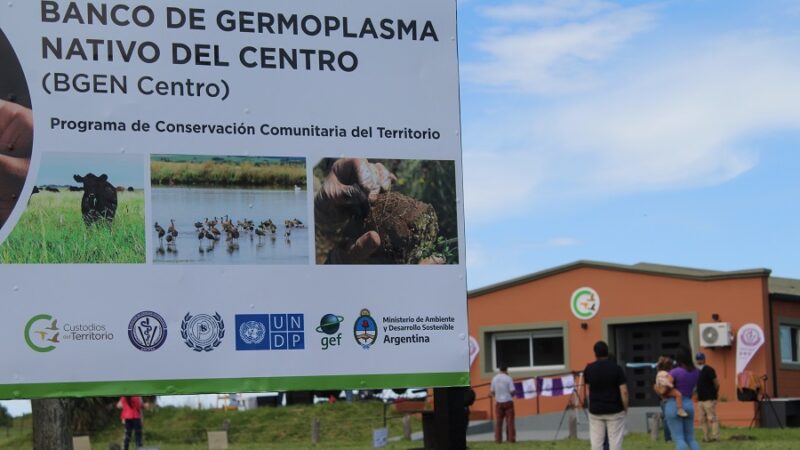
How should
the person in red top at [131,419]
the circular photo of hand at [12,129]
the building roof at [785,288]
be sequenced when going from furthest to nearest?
1. the building roof at [785,288]
2. the person in red top at [131,419]
3. the circular photo of hand at [12,129]

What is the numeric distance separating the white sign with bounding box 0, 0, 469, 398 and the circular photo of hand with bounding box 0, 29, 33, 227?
10 mm

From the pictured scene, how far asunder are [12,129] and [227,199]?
112cm

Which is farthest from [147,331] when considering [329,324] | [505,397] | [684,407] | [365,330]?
[505,397]

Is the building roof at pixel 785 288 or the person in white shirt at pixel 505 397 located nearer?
the person in white shirt at pixel 505 397

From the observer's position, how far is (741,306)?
105ft

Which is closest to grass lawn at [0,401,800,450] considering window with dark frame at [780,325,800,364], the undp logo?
window with dark frame at [780,325,800,364]

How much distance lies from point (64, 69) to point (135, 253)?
101 centimetres

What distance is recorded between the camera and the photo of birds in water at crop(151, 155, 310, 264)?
5844 millimetres

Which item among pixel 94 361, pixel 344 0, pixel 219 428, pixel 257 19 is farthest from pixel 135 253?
pixel 219 428

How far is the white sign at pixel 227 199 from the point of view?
18.9 feet

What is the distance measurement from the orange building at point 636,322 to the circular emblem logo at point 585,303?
0.03 m

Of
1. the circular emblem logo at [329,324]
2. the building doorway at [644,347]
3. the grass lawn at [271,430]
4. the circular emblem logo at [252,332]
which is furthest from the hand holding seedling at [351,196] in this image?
the building doorway at [644,347]

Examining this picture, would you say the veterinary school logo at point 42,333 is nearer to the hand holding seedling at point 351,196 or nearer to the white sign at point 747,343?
the hand holding seedling at point 351,196

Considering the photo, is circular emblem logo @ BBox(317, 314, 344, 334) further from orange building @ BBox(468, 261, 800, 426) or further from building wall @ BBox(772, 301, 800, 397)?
building wall @ BBox(772, 301, 800, 397)
